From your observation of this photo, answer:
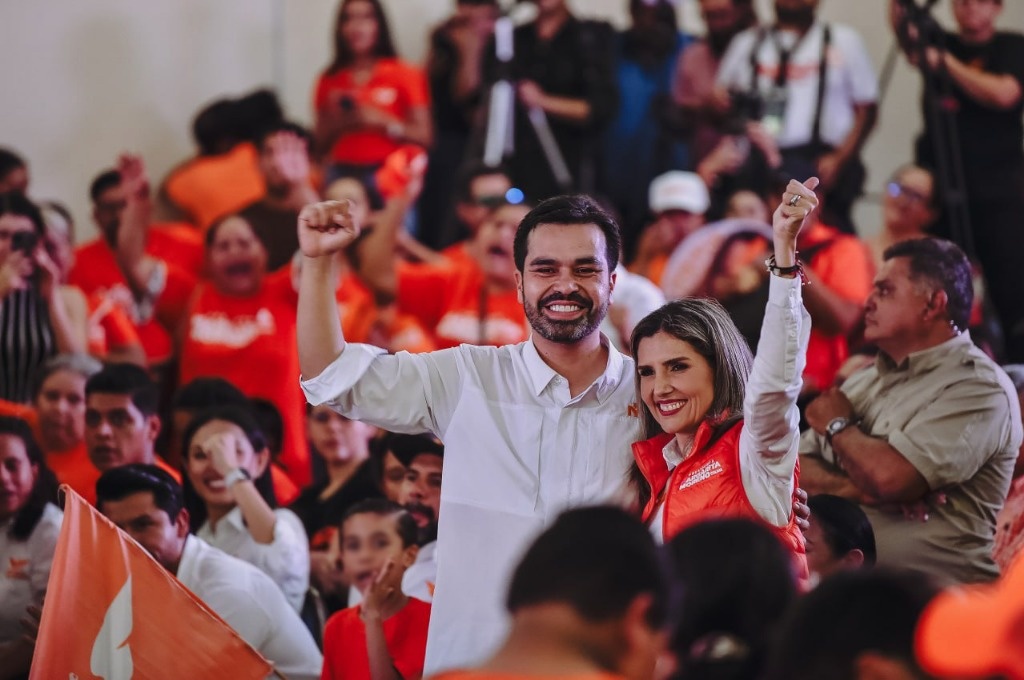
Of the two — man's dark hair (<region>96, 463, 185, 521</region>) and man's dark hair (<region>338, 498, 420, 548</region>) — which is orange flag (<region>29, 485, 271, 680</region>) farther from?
man's dark hair (<region>338, 498, 420, 548</region>)

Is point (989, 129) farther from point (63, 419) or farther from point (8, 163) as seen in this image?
point (8, 163)

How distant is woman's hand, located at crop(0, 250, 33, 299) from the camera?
674 cm

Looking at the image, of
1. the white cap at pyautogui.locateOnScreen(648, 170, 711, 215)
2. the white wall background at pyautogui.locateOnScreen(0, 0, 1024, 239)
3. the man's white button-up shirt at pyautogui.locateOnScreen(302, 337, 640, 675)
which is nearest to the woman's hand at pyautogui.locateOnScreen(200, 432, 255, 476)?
the man's white button-up shirt at pyautogui.locateOnScreen(302, 337, 640, 675)

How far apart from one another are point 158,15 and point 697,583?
753cm

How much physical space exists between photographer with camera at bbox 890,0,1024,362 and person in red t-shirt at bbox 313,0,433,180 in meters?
2.59

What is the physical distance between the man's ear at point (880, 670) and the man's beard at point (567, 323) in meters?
1.58

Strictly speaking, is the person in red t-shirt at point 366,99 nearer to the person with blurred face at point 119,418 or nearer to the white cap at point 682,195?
the white cap at point 682,195

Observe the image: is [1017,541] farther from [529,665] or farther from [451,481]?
[529,665]

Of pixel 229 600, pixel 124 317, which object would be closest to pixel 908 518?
pixel 229 600

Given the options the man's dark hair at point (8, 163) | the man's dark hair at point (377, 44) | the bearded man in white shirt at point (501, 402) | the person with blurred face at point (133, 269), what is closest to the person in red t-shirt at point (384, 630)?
the bearded man in white shirt at point (501, 402)

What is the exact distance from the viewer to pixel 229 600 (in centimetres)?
502

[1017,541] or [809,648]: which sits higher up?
[809,648]

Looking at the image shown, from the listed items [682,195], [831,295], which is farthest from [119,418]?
[682,195]

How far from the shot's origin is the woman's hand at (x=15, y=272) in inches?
265
